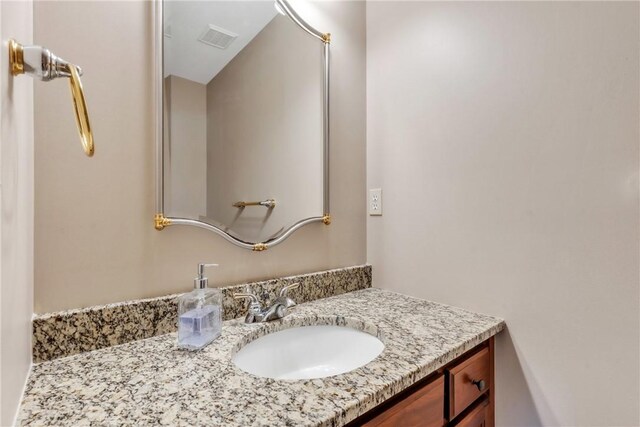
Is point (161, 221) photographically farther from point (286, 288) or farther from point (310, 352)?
point (310, 352)

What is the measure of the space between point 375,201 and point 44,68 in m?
1.05

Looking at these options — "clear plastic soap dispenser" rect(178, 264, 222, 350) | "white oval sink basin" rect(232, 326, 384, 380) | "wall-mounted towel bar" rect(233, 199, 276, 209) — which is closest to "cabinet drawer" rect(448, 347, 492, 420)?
"white oval sink basin" rect(232, 326, 384, 380)

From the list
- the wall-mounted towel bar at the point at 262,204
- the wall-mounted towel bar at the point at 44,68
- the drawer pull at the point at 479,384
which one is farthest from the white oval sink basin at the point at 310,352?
the wall-mounted towel bar at the point at 44,68

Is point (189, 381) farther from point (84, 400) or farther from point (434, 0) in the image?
point (434, 0)

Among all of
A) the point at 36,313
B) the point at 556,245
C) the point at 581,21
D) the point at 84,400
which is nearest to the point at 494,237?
the point at 556,245

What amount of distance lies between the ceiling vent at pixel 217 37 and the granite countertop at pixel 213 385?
823 mm

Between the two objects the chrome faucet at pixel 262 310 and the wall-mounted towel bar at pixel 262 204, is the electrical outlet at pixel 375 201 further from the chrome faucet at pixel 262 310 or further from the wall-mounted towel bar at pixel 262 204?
the chrome faucet at pixel 262 310

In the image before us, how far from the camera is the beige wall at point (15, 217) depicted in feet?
1.39

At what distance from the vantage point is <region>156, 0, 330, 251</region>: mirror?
0.88 meters

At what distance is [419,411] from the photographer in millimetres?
704

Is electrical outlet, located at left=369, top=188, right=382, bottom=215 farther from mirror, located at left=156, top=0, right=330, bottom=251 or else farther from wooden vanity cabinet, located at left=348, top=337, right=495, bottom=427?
wooden vanity cabinet, located at left=348, top=337, right=495, bottom=427

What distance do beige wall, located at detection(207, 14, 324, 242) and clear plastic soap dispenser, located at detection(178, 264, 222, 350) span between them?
23 cm

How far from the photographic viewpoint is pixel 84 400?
0.55 metres

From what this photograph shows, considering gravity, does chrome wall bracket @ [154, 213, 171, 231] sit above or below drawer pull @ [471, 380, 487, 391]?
above
